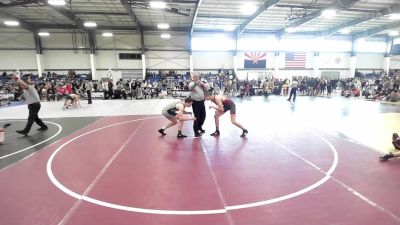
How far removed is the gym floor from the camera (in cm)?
325

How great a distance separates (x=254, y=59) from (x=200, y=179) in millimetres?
27976

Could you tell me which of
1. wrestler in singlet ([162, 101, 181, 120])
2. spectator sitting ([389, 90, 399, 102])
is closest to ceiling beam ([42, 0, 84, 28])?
wrestler in singlet ([162, 101, 181, 120])

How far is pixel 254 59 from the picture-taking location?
100ft

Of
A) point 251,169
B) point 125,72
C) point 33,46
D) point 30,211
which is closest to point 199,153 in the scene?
point 251,169

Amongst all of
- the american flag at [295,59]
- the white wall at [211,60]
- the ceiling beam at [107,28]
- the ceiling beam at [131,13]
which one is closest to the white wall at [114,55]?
the white wall at [211,60]

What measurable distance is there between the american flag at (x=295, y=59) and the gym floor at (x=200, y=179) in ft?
81.9

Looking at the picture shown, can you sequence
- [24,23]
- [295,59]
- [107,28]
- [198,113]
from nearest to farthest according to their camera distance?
[198,113]
[24,23]
[107,28]
[295,59]

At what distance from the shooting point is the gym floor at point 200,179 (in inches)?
128

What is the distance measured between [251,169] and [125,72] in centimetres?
2646

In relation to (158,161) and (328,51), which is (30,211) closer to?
(158,161)

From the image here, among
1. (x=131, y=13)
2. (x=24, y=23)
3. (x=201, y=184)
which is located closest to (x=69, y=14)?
(x=131, y=13)

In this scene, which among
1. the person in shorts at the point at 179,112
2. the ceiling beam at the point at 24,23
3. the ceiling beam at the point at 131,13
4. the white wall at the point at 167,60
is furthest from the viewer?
the white wall at the point at 167,60

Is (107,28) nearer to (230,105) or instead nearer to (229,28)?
(229,28)

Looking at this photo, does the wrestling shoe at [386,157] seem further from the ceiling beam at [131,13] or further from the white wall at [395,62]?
the white wall at [395,62]
